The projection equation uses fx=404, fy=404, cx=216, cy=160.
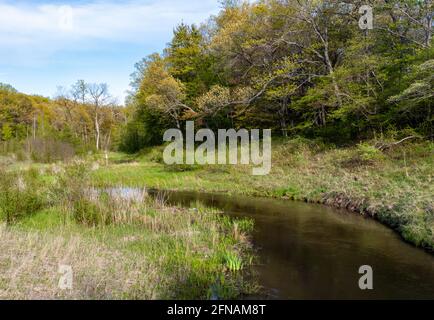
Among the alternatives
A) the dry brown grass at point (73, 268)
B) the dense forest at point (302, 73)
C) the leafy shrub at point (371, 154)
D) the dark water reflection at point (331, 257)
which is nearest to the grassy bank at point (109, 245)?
the dry brown grass at point (73, 268)

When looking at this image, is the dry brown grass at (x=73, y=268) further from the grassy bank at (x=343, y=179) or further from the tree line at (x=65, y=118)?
the tree line at (x=65, y=118)

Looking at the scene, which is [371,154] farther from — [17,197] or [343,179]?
[17,197]

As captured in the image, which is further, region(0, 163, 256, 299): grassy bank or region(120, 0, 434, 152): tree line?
region(120, 0, 434, 152): tree line

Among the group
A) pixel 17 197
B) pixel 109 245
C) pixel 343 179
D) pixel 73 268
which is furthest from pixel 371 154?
pixel 73 268

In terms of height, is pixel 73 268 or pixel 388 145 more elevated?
pixel 388 145

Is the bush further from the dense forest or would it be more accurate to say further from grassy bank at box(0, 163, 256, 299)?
the dense forest

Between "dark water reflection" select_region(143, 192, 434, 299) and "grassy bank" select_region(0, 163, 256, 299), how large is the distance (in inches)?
28.0

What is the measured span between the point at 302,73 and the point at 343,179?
11924mm

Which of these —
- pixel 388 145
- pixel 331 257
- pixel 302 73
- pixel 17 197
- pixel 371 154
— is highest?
pixel 302 73

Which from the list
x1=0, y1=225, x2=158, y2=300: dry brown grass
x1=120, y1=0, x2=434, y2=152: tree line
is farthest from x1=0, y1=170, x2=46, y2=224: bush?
x1=120, y1=0, x2=434, y2=152: tree line

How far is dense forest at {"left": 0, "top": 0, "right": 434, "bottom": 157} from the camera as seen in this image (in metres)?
21.6

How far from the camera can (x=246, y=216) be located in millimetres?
15359

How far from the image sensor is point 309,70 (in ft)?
93.2
